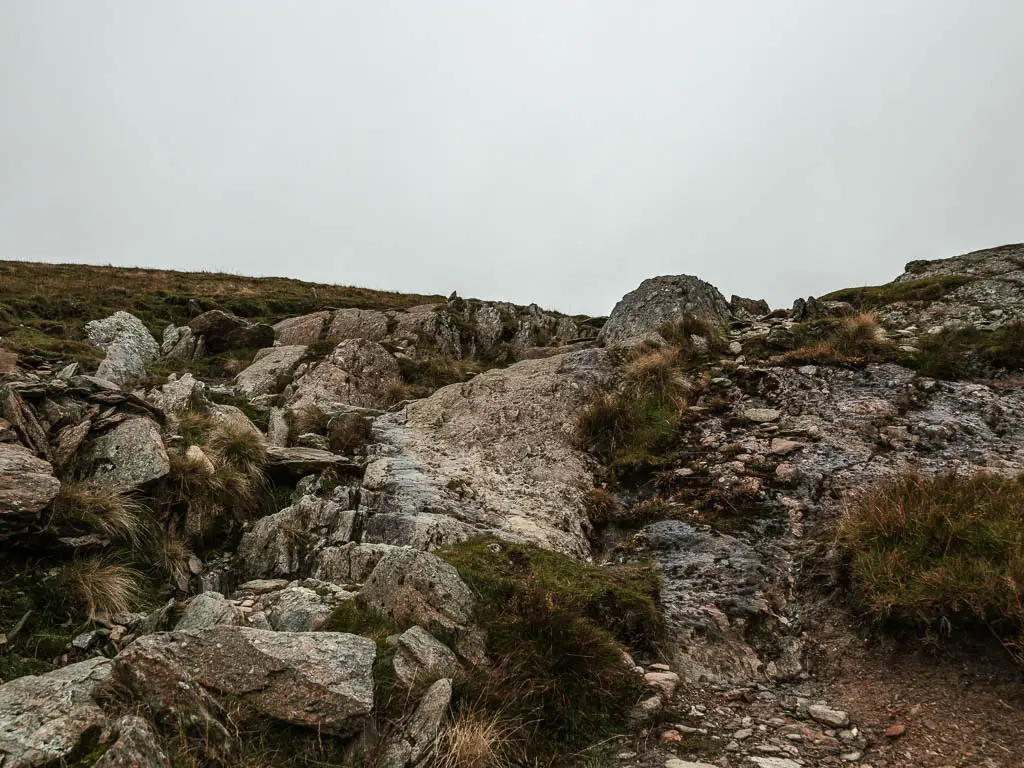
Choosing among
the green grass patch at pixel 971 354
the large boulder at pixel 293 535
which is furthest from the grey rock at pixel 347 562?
the green grass patch at pixel 971 354

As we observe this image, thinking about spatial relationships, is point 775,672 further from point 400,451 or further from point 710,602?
point 400,451

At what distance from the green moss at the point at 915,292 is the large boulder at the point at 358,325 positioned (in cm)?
1844

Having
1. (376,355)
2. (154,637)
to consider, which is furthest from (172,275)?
(154,637)

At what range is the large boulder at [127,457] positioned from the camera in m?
7.78

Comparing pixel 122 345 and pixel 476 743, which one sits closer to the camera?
pixel 476 743

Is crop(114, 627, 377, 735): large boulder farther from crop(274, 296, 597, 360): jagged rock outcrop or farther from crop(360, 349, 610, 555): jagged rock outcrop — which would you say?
crop(274, 296, 597, 360): jagged rock outcrop

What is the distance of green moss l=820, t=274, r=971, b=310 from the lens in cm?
1495

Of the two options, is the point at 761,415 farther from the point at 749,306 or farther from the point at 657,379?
the point at 749,306

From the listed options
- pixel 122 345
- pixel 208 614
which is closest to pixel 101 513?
pixel 208 614

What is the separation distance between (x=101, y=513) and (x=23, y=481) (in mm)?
1032

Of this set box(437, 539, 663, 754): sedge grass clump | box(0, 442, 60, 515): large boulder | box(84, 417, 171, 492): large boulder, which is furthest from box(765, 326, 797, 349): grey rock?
box(0, 442, 60, 515): large boulder

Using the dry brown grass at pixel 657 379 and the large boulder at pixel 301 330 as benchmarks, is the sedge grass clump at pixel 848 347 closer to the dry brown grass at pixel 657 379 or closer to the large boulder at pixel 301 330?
the dry brown grass at pixel 657 379

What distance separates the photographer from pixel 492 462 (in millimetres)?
11070

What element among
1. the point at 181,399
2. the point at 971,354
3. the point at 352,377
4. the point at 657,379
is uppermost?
the point at 971,354
